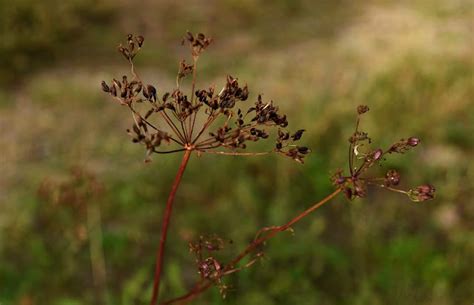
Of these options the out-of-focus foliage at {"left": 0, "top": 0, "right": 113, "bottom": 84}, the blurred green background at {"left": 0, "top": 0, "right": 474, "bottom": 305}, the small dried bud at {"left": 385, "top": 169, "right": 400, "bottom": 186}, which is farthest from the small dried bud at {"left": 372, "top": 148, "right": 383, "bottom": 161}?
the out-of-focus foliage at {"left": 0, "top": 0, "right": 113, "bottom": 84}

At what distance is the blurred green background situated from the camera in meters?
4.02

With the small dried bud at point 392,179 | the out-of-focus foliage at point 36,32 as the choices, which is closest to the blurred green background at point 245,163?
A: the out-of-focus foliage at point 36,32

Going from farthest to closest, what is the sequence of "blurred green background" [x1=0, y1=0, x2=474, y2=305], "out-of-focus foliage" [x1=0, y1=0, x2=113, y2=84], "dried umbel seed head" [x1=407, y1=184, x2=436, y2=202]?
"out-of-focus foliage" [x1=0, y1=0, x2=113, y2=84] → "blurred green background" [x1=0, y1=0, x2=474, y2=305] → "dried umbel seed head" [x1=407, y1=184, x2=436, y2=202]

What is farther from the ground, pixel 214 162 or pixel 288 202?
pixel 214 162

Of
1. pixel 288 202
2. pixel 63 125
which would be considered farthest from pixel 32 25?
pixel 288 202

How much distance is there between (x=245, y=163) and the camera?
5.04m

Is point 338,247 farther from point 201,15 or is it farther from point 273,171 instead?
point 201,15

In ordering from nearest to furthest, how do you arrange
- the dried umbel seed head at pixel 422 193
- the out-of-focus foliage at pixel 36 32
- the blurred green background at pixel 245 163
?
1. the dried umbel seed head at pixel 422 193
2. the blurred green background at pixel 245 163
3. the out-of-focus foliage at pixel 36 32

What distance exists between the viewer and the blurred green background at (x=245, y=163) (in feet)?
13.2

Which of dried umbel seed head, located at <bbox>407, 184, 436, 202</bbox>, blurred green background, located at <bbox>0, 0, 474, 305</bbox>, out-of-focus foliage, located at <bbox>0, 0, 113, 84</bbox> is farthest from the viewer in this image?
out-of-focus foliage, located at <bbox>0, 0, 113, 84</bbox>

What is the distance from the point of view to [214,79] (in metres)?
6.77

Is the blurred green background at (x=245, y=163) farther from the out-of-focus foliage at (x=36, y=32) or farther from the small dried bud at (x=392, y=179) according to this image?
the small dried bud at (x=392, y=179)

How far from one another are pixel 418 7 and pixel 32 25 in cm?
437

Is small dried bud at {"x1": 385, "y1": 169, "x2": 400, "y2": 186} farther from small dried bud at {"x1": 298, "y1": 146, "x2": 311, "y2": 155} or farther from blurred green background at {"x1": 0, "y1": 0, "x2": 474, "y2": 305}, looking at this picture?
blurred green background at {"x1": 0, "y1": 0, "x2": 474, "y2": 305}
